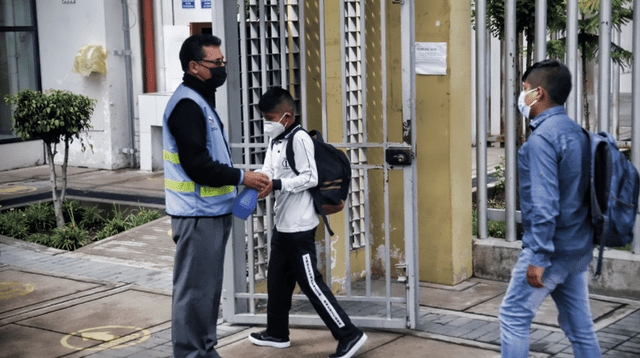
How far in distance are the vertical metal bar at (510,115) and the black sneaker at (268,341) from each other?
2.41m

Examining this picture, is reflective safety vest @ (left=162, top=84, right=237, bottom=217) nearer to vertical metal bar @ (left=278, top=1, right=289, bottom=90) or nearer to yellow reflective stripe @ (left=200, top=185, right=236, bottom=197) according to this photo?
yellow reflective stripe @ (left=200, top=185, right=236, bottom=197)

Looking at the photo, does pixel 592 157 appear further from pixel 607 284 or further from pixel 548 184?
pixel 607 284

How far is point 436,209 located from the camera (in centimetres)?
676

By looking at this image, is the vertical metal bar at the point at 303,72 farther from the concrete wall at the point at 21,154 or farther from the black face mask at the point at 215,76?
the concrete wall at the point at 21,154

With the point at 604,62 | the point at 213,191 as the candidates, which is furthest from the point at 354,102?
the point at 213,191

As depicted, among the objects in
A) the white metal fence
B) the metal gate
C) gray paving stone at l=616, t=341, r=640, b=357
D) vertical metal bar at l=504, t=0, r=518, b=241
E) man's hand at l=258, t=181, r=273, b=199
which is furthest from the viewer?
vertical metal bar at l=504, t=0, r=518, b=241

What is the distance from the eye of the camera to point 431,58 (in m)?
6.63

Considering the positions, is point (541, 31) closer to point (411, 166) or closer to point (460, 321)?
point (411, 166)

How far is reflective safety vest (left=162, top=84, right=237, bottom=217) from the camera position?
439 centimetres

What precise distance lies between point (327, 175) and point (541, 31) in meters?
2.53

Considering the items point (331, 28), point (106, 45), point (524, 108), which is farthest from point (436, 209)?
point (106, 45)

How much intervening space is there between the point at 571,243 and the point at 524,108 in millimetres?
746

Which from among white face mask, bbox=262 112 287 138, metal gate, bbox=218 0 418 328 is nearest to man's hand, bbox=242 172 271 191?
white face mask, bbox=262 112 287 138

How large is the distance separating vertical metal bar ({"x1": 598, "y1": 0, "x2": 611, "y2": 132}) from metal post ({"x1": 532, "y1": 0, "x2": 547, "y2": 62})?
0.44 m
